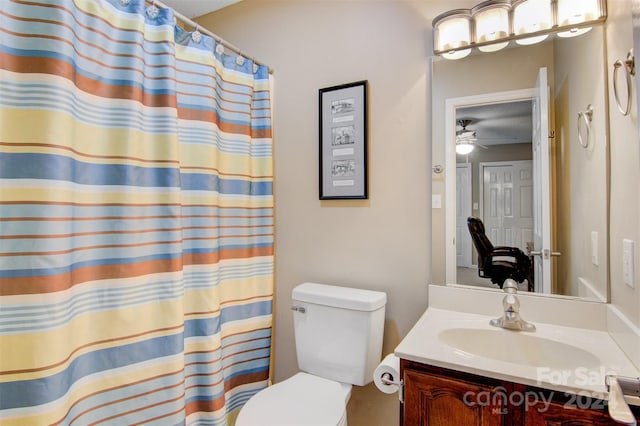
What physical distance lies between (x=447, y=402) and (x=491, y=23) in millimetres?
1398

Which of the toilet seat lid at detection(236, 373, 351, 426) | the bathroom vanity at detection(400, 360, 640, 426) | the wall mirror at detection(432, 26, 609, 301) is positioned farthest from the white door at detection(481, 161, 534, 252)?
the toilet seat lid at detection(236, 373, 351, 426)

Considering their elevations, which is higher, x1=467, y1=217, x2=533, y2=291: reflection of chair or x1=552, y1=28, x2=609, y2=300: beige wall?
x1=552, y1=28, x2=609, y2=300: beige wall

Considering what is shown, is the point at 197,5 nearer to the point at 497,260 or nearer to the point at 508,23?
the point at 508,23

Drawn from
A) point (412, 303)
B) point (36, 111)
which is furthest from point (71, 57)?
point (412, 303)

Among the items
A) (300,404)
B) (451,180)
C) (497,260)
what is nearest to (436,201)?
(451,180)

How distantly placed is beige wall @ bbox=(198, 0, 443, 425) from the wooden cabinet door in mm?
506

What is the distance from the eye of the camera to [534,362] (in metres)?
1.11

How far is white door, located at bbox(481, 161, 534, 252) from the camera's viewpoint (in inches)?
51.6

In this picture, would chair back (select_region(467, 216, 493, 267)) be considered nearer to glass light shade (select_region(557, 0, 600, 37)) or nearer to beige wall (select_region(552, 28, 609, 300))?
beige wall (select_region(552, 28, 609, 300))

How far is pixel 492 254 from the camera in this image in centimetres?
137

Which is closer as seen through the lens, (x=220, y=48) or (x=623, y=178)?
(x=623, y=178)

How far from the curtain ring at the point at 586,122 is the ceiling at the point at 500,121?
16 centimetres

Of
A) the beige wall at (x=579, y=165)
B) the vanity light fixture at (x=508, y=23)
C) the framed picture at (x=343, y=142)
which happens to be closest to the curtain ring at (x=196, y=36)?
the framed picture at (x=343, y=142)

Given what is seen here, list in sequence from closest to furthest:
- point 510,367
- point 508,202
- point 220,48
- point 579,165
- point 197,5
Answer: point 510,367
point 579,165
point 508,202
point 220,48
point 197,5
